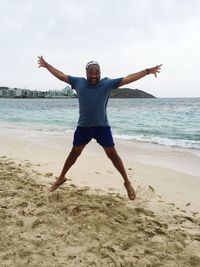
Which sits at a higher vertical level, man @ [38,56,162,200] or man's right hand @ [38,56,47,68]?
man's right hand @ [38,56,47,68]

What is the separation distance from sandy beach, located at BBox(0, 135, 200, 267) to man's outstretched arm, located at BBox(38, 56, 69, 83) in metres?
1.82

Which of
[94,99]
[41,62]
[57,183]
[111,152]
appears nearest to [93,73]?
[94,99]

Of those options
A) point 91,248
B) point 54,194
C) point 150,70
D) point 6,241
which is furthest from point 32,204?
point 150,70

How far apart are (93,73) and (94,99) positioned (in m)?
0.36

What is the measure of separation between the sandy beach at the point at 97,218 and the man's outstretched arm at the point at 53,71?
182cm

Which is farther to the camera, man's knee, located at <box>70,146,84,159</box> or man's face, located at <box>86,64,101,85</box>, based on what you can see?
man's knee, located at <box>70,146,84,159</box>

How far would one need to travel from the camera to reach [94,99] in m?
4.89

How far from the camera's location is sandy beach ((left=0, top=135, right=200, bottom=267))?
366 centimetres

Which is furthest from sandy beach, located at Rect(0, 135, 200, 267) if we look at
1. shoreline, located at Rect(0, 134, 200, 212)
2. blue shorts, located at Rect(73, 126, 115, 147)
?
blue shorts, located at Rect(73, 126, 115, 147)

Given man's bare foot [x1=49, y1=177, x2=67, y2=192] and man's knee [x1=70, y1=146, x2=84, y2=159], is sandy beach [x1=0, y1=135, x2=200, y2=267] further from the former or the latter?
man's knee [x1=70, y1=146, x2=84, y2=159]

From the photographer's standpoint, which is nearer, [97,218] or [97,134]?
[97,218]

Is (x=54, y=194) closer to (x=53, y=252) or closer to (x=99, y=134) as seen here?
(x=99, y=134)

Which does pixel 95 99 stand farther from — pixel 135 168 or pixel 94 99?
pixel 135 168

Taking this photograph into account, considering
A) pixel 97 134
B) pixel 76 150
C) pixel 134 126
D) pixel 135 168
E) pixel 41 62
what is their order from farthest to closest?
pixel 134 126
pixel 135 168
pixel 41 62
pixel 76 150
pixel 97 134
